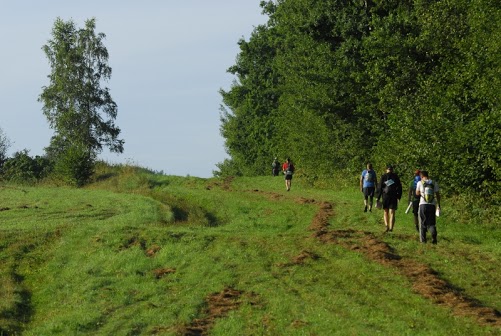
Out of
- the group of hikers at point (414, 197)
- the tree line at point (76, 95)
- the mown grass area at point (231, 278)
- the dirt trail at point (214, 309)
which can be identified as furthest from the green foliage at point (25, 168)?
the dirt trail at point (214, 309)

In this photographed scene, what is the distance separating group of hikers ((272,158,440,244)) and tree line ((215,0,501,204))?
3330mm

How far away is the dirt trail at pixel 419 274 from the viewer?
17.3m

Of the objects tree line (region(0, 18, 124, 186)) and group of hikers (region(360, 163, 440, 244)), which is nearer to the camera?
group of hikers (region(360, 163, 440, 244))

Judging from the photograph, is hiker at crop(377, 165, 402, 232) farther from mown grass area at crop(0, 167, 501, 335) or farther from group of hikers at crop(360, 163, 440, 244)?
mown grass area at crop(0, 167, 501, 335)

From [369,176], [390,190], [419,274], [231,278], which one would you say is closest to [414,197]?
[390,190]

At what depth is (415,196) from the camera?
1101 inches

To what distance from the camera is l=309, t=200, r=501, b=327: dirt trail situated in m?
17.3

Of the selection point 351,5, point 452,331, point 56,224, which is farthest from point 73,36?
point 452,331

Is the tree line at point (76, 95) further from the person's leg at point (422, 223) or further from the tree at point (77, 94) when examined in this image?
the person's leg at point (422, 223)

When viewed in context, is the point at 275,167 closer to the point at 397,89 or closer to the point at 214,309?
the point at 397,89

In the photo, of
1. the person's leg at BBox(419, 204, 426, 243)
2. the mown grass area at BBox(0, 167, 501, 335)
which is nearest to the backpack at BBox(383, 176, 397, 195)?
the mown grass area at BBox(0, 167, 501, 335)

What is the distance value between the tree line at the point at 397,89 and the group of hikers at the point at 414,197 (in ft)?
Result: 10.9

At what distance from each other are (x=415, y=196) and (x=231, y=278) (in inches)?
364

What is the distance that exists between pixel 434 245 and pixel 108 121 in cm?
6595
